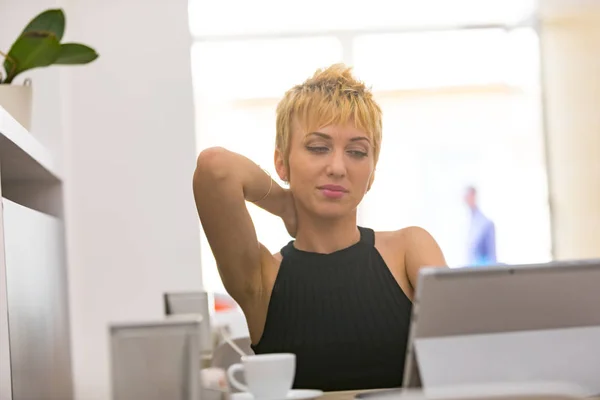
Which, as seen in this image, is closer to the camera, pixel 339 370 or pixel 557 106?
pixel 339 370

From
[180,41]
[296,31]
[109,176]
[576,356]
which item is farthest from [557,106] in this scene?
[576,356]

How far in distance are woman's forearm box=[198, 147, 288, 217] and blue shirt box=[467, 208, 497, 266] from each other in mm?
2423

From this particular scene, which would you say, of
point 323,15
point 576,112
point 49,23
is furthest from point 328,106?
point 576,112

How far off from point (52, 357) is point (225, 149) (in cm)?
120

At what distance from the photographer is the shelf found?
1.98 metres

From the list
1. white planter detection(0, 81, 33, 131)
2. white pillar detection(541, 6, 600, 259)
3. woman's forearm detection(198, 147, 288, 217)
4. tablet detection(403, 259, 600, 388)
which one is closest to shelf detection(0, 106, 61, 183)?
white planter detection(0, 81, 33, 131)

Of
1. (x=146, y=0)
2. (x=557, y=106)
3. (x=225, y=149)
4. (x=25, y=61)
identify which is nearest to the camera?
(x=225, y=149)

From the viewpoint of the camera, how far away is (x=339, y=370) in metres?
1.76

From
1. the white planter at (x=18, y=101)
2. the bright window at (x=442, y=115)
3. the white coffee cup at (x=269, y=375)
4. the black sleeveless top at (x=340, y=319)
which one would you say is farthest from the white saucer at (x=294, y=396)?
the bright window at (x=442, y=115)

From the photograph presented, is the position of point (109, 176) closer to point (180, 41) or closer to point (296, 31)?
point (180, 41)

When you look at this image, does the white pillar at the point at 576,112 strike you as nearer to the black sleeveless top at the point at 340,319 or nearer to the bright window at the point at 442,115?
the bright window at the point at 442,115

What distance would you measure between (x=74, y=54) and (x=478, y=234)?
246 centimetres

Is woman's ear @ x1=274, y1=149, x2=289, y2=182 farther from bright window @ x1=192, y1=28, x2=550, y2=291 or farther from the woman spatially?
bright window @ x1=192, y1=28, x2=550, y2=291

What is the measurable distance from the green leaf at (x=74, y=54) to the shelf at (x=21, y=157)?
0.70 ft
